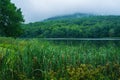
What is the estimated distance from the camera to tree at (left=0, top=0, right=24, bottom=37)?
4350cm

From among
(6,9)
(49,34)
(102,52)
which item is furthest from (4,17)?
(102,52)

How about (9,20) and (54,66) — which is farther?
(9,20)

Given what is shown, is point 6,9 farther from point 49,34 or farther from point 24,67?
point 24,67

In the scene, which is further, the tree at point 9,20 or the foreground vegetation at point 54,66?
the tree at point 9,20

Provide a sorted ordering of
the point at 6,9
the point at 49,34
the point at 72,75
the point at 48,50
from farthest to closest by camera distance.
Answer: the point at 49,34
the point at 6,9
the point at 48,50
the point at 72,75

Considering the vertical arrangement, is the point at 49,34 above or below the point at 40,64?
below

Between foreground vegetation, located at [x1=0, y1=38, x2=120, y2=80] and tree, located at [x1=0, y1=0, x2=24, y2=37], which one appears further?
tree, located at [x1=0, y1=0, x2=24, y2=37]

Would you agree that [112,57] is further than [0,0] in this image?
No

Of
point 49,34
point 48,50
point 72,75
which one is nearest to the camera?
point 72,75

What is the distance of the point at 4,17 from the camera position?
4534cm

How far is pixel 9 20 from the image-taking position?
44.6 m

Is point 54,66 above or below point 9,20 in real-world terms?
above

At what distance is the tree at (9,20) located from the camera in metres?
43.5

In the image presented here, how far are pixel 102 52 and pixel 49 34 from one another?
5327 centimetres
